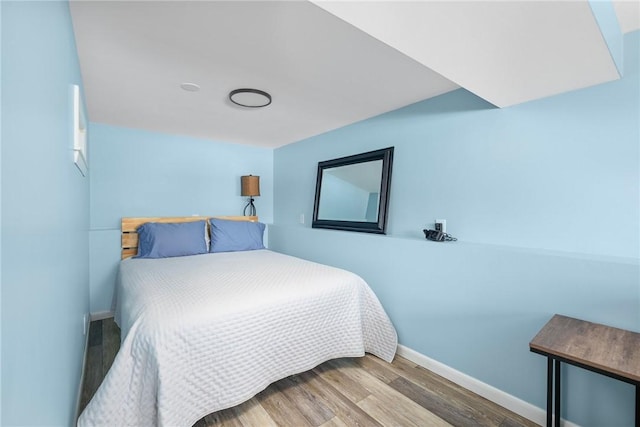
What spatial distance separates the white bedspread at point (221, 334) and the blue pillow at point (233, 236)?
0.80 metres

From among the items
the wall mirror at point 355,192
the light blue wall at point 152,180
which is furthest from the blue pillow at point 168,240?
the wall mirror at point 355,192

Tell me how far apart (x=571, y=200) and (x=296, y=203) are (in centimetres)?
271

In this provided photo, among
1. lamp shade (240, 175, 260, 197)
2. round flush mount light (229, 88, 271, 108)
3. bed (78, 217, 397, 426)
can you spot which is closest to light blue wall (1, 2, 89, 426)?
bed (78, 217, 397, 426)

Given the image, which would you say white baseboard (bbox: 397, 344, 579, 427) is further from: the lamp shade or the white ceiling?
the lamp shade

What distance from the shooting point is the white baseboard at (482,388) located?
157 cm

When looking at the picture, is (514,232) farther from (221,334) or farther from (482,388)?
(221,334)

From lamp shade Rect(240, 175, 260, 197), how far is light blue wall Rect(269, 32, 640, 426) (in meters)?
1.69

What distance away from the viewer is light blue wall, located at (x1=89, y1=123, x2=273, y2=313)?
2814 millimetres

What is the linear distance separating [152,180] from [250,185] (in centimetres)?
110

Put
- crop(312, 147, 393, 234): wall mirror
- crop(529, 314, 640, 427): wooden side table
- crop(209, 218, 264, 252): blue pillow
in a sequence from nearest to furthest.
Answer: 1. crop(529, 314, 640, 427): wooden side table
2. crop(312, 147, 393, 234): wall mirror
3. crop(209, 218, 264, 252): blue pillow

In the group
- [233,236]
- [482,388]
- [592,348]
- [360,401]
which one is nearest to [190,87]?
[233,236]

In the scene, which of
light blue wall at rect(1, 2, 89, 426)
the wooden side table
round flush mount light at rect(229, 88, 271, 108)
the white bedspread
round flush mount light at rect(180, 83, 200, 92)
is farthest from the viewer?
round flush mount light at rect(229, 88, 271, 108)

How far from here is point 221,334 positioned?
4.65 ft

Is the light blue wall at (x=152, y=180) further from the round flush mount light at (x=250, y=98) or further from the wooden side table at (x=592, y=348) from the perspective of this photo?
the wooden side table at (x=592, y=348)
